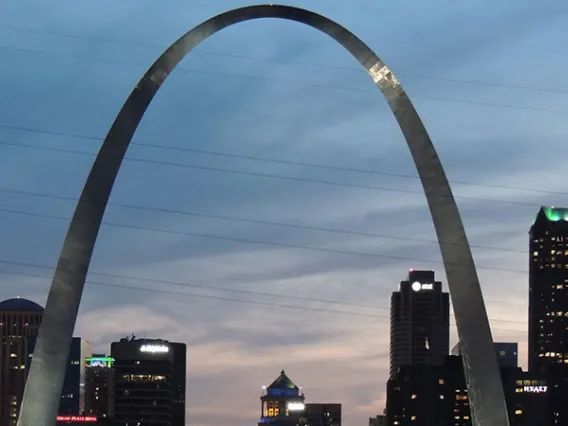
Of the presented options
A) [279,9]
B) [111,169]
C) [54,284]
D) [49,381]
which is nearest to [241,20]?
[279,9]

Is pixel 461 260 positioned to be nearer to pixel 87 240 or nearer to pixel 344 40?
pixel 344 40

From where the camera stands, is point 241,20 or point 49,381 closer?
point 49,381

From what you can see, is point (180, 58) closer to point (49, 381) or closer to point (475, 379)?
point (49, 381)

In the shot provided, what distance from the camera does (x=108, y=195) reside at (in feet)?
186

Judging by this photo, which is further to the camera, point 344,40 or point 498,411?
point 344,40

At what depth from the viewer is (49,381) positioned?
53062mm

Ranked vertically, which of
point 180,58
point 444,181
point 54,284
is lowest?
point 54,284

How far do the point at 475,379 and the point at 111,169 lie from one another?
17794 millimetres

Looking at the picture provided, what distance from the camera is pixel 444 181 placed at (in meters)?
56.5

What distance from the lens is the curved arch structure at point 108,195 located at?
53.4 m

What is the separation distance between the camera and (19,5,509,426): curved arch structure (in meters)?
53.4

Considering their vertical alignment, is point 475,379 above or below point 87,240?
below

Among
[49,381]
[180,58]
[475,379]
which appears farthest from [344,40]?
[49,381]

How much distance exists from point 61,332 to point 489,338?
17672 millimetres
